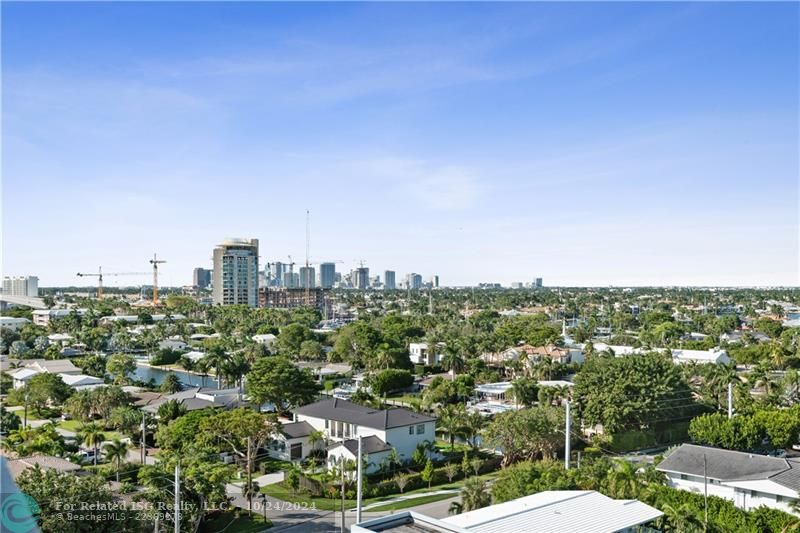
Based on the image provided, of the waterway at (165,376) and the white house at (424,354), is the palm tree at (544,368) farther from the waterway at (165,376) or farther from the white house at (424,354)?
the waterway at (165,376)

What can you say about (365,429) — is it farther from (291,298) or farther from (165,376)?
(291,298)

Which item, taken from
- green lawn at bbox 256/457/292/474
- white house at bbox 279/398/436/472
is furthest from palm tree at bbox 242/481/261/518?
white house at bbox 279/398/436/472

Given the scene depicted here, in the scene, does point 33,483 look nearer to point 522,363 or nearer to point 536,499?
point 536,499

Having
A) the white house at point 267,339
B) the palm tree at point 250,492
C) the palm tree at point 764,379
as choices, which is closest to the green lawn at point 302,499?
the palm tree at point 250,492

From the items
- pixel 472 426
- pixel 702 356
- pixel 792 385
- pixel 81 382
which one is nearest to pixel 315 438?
pixel 472 426

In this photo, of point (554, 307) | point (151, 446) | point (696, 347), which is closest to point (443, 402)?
point (151, 446)

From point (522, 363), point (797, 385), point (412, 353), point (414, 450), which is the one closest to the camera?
point (414, 450)
